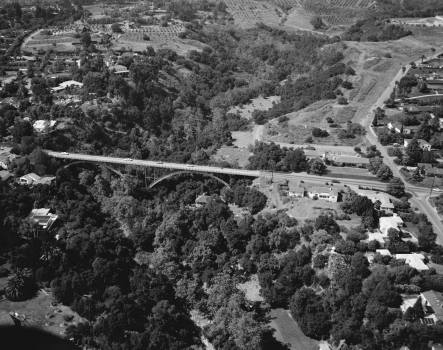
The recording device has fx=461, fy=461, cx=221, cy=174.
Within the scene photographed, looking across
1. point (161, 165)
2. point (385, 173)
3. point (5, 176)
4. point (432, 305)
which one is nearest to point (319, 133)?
point (385, 173)

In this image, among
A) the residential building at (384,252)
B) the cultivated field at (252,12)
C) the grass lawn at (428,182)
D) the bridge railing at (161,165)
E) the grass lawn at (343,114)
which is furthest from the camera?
the cultivated field at (252,12)

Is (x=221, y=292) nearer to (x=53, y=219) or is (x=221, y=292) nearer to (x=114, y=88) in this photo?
(x=53, y=219)

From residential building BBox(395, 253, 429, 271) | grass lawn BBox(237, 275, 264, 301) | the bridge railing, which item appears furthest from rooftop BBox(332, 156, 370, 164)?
grass lawn BBox(237, 275, 264, 301)

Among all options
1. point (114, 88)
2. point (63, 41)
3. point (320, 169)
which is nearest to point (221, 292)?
point (320, 169)

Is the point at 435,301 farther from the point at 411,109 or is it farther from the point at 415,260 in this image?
the point at 411,109

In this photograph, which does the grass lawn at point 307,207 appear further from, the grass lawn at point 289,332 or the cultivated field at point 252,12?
the cultivated field at point 252,12

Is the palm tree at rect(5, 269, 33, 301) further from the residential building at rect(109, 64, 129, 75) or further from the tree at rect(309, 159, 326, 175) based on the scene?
the residential building at rect(109, 64, 129, 75)

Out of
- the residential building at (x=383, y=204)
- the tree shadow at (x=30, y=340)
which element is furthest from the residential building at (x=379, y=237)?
the tree shadow at (x=30, y=340)
